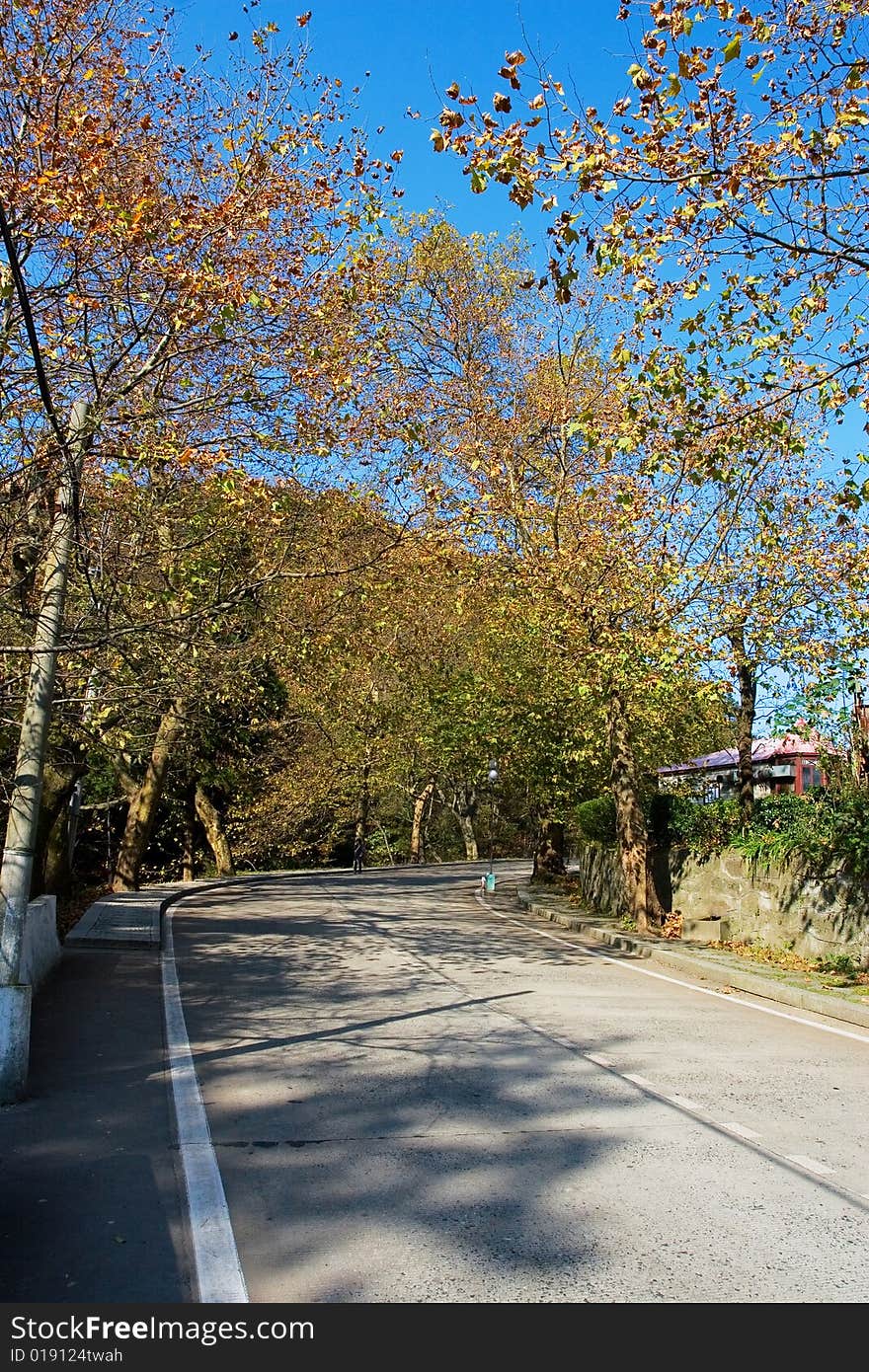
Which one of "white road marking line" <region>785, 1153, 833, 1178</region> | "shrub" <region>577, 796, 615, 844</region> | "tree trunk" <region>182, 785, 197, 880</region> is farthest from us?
"tree trunk" <region>182, 785, 197, 880</region>

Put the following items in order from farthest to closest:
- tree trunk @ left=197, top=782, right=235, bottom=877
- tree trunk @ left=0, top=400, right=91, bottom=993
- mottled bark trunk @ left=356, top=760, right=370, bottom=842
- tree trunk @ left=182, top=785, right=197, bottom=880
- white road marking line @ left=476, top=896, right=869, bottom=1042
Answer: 1. mottled bark trunk @ left=356, top=760, right=370, bottom=842
2. tree trunk @ left=182, top=785, right=197, bottom=880
3. tree trunk @ left=197, top=782, right=235, bottom=877
4. white road marking line @ left=476, top=896, right=869, bottom=1042
5. tree trunk @ left=0, top=400, right=91, bottom=993

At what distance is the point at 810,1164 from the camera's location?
5555 mm

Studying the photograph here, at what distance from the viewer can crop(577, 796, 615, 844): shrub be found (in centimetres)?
2219

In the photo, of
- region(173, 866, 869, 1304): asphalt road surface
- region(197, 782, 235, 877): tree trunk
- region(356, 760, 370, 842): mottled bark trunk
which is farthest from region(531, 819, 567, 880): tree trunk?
region(173, 866, 869, 1304): asphalt road surface

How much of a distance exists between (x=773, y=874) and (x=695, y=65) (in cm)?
1028

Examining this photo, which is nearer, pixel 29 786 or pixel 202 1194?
pixel 202 1194

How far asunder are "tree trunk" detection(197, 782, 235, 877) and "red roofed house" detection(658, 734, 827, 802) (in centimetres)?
1389

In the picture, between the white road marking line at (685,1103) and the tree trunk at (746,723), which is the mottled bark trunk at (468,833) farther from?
the white road marking line at (685,1103)

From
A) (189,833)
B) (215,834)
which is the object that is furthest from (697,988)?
(189,833)

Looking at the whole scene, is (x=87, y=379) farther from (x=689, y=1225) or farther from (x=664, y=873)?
(x=664, y=873)

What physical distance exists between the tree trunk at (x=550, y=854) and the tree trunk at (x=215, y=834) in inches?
381

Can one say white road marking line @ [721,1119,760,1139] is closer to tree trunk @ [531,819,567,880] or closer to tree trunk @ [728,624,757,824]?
tree trunk @ [728,624,757,824]

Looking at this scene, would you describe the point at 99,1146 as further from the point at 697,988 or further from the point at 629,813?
the point at 629,813

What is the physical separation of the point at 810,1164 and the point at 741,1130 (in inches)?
25.9
